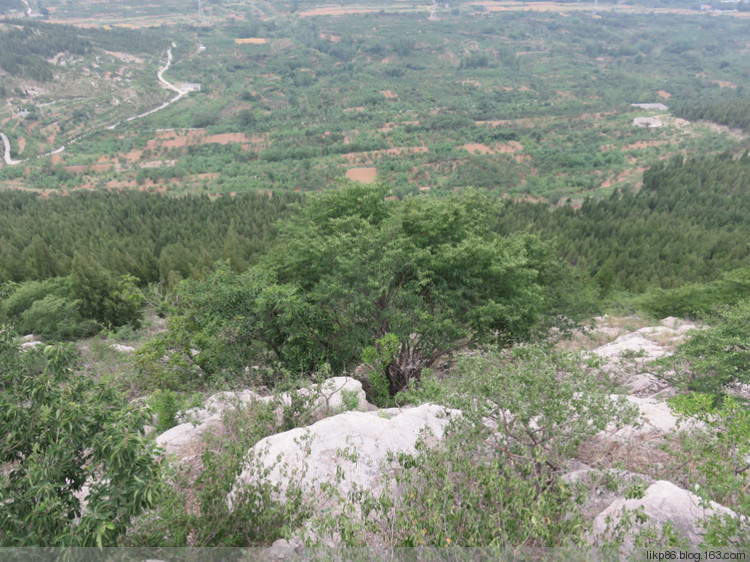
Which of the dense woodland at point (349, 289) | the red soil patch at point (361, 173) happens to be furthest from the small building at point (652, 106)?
the red soil patch at point (361, 173)

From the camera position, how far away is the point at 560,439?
6.01m

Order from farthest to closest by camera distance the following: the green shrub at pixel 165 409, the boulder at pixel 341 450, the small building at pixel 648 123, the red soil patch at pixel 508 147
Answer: the small building at pixel 648 123
the red soil patch at pixel 508 147
the green shrub at pixel 165 409
the boulder at pixel 341 450

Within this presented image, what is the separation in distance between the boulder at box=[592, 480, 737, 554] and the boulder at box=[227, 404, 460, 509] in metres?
2.33

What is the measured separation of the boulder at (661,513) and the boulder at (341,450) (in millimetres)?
2329

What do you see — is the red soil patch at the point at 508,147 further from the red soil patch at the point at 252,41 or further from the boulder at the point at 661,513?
the red soil patch at the point at 252,41

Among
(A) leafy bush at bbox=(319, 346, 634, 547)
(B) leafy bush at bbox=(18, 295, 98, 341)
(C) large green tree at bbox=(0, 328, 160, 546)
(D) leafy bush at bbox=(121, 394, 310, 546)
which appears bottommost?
(B) leafy bush at bbox=(18, 295, 98, 341)

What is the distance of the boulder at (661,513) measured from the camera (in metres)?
4.93

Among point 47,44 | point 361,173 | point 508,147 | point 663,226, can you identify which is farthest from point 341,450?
point 47,44

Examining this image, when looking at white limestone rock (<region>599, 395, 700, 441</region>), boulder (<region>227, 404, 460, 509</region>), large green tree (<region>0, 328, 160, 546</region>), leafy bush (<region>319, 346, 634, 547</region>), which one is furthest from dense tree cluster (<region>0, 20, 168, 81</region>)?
white limestone rock (<region>599, 395, 700, 441</region>)

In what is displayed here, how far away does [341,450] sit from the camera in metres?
6.62

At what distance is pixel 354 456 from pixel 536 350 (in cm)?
381

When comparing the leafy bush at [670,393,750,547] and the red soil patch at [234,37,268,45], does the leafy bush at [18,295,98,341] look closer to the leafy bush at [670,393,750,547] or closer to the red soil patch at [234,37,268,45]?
the leafy bush at [670,393,750,547]

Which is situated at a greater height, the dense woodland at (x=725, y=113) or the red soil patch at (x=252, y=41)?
the red soil patch at (x=252, y=41)

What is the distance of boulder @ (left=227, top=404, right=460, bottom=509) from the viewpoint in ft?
20.1
